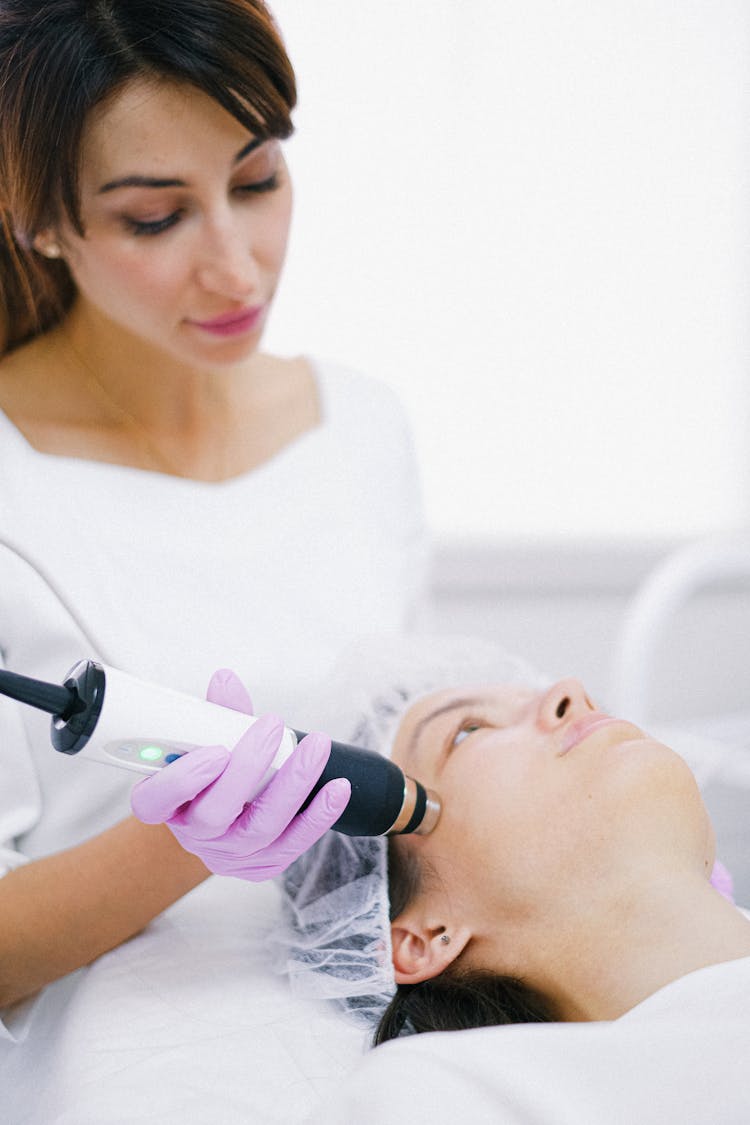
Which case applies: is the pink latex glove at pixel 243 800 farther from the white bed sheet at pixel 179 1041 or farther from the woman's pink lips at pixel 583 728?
the woman's pink lips at pixel 583 728

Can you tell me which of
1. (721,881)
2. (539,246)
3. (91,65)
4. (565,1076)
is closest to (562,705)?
(721,881)

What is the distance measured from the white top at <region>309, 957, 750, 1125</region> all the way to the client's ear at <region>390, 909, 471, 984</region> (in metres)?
0.18

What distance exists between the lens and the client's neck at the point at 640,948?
0.85 m

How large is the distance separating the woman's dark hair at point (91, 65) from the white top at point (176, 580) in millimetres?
266

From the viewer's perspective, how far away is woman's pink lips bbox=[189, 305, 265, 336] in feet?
3.50

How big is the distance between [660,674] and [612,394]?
2.03 ft

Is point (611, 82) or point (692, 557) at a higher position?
point (611, 82)

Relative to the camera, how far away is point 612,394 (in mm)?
2334

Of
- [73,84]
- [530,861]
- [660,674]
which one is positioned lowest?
[660,674]

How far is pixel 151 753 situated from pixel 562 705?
0.44 metres

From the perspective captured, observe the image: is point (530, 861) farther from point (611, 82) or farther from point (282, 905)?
point (611, 82)

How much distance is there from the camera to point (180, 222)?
3.29 feet

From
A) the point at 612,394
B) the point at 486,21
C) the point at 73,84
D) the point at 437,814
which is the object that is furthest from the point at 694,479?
the point at 73,84

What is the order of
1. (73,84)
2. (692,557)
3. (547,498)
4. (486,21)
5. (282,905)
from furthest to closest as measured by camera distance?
1. (547,498)
2. (486,21)
3. (692,557)
4. (282,905)
5. (73,84)
